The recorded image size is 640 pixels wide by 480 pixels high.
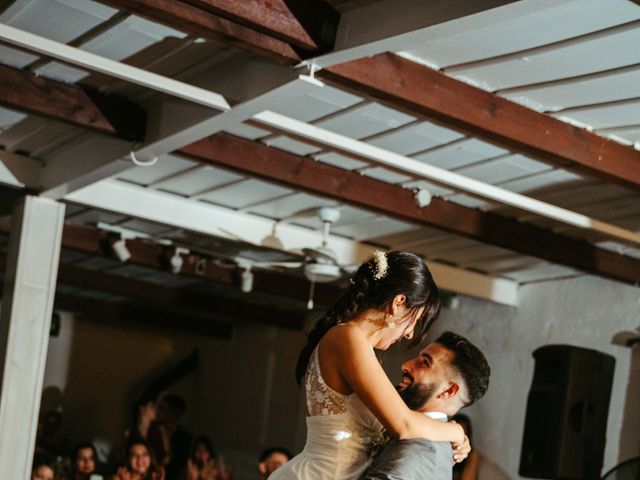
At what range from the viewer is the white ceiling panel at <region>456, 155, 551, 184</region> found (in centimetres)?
534

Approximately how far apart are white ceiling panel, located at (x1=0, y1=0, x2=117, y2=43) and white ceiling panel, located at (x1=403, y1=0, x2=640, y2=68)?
3.94 ft

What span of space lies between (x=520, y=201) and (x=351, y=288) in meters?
3.20

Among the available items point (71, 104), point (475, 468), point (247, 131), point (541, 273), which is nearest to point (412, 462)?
point (71, 104)

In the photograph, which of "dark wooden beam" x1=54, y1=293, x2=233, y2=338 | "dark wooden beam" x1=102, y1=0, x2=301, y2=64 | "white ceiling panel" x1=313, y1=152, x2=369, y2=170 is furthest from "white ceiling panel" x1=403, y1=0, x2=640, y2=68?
"dark wooden beam" x1=54, y1=293, x2=233, y2=338

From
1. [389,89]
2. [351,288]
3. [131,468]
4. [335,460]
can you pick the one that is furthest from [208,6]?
[131,468]

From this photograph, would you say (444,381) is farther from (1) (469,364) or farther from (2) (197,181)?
(2) (197,181)

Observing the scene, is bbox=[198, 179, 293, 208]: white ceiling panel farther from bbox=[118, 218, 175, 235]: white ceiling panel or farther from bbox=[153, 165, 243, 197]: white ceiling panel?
bbox=[118, 218, 175, 235]: white ceiling panel

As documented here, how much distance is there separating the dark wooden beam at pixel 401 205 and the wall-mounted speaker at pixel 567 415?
1.91 ft

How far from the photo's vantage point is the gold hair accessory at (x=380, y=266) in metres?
2.34

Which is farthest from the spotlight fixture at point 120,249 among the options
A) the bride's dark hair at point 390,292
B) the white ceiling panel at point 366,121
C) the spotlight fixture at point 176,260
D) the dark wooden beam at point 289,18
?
the bride's dark hair at point 390,292

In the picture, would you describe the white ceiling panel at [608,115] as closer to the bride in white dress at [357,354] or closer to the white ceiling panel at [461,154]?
the white ceiling panel at [461,154]

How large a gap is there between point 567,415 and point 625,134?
7.66 feet

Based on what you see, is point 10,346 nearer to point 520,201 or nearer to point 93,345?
point 520,201

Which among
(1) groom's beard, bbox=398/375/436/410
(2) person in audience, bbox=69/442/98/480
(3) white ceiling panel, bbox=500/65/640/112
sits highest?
(3) white ceiling panel, bbox=500/65/640/112
